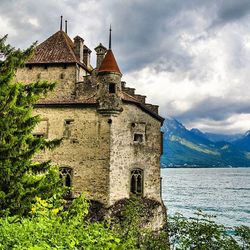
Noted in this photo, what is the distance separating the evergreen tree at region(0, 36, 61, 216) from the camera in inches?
612

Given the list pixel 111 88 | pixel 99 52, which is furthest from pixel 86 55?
pixel 111 88

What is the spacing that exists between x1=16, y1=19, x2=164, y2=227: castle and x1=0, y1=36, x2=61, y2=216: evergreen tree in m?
6.44

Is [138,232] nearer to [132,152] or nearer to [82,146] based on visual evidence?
[132,152]

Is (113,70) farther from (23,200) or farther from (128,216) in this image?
(23,200)

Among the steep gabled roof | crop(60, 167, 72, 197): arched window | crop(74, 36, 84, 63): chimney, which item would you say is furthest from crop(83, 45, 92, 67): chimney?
crop(60, 167, 72, 197): arched window

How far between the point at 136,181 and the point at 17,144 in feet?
35.2

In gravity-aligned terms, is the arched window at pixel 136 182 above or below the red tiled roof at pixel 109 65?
below

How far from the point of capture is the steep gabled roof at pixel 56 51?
25953 mm

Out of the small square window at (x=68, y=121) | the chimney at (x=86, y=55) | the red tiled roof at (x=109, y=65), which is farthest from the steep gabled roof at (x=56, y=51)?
the small square window at (x=68, y=121)

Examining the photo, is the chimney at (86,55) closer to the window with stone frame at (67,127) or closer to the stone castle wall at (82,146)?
the stone castle wall at (82,146)

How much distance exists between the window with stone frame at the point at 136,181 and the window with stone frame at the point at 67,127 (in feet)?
16.2

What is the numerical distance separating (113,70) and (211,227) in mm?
11976

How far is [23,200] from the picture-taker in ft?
51.6

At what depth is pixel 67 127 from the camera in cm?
2419
